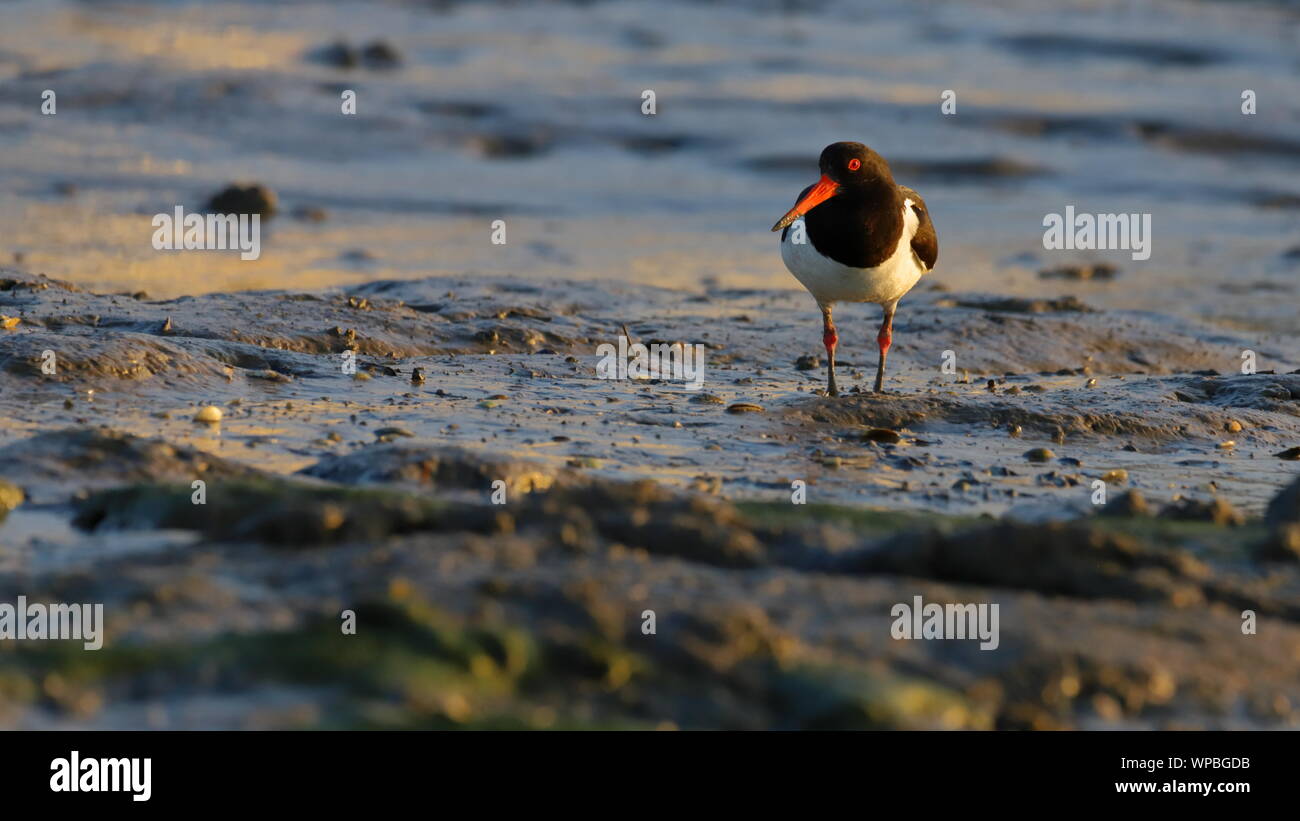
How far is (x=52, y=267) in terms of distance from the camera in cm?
984

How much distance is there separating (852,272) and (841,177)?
0.42 meters

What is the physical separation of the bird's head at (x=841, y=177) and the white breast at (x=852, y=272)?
0.15m

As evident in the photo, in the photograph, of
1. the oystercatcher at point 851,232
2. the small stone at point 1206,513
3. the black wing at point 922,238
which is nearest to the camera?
the small stone at point 1206,513

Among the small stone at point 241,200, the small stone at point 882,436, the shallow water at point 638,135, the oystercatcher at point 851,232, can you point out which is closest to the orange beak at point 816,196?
the oystercatcher at point 851,232

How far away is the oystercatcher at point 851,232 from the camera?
23.5 ft

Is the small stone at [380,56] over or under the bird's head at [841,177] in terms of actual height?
over

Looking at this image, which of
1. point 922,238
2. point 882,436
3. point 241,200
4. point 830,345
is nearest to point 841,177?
point 922,238

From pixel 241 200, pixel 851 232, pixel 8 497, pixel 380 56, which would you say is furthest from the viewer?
pixel 380 56

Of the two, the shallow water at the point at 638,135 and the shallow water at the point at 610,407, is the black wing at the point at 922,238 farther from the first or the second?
the shallow water at the point at 638,135

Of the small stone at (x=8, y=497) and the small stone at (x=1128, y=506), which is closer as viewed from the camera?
the small stone at (x=8, y=497)

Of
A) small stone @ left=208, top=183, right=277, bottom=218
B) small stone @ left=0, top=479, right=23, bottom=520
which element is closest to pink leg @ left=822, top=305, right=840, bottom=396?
small stone @ left=0, top=479, right=23, bottom=520

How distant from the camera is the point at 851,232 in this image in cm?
714

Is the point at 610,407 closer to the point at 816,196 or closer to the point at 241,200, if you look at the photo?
the point at 816,196

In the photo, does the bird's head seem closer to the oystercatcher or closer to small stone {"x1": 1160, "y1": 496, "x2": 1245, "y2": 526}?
the oystercatcher
